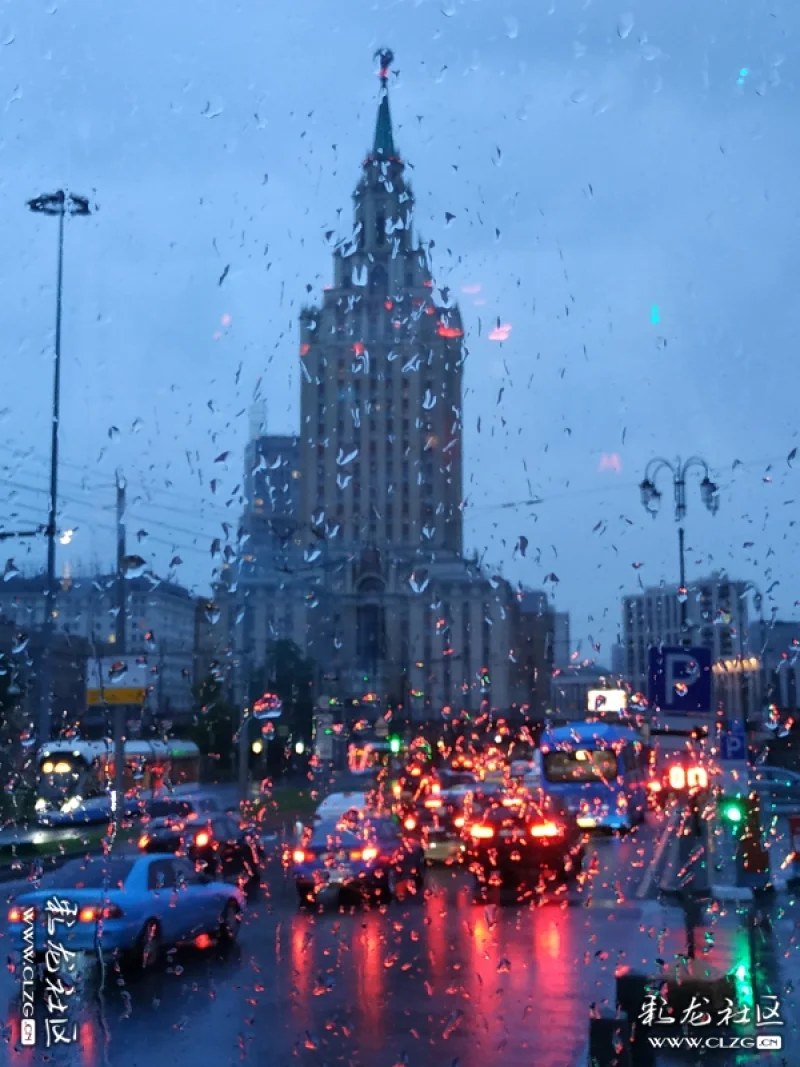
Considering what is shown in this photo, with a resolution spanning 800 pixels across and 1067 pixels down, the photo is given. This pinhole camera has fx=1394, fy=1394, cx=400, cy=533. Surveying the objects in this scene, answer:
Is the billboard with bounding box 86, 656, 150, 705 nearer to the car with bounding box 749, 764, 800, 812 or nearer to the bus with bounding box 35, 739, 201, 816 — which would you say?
the bus with bounding box 35, 739, 201, 816

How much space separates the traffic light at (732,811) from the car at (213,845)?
8294 mm

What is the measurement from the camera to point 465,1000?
10.9 m

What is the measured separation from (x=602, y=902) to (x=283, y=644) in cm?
2851

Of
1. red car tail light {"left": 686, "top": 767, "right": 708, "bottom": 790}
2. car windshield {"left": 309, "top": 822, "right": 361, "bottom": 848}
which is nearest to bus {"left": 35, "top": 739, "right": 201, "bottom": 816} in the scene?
car windshield {"left": 309, "top": 822, "right": 361, "bottom": 848}

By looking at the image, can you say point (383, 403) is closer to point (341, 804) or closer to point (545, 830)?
point (341, 804)

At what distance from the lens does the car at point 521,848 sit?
22.0 metres

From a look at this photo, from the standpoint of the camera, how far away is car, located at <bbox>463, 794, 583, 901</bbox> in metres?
22.0

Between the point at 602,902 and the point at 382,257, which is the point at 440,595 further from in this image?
the point at 602,902

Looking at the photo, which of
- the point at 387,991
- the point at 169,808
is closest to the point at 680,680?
the point at 387,991

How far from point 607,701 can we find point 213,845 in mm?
31494

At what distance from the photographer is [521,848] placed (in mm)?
22031

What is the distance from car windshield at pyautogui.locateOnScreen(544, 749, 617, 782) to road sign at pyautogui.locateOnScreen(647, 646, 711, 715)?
25109mm

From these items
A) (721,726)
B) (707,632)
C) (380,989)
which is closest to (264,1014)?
(380,989)

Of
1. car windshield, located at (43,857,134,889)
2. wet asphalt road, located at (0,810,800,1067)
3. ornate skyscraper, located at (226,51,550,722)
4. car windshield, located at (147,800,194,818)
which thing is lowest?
wet asphalt road, located at (0,810,800,1067)
